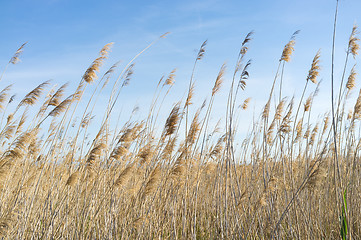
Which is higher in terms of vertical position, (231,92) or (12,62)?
(12,62)

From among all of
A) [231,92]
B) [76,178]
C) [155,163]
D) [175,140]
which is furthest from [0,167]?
[231,92]

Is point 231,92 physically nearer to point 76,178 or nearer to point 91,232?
point 76,178

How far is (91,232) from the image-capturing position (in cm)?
324

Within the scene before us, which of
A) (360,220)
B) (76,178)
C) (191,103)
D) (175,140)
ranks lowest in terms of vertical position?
(360,220)

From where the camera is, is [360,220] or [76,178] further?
[360,220]

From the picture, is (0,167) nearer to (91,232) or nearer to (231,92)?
(91,232)

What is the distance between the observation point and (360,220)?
3350 mm

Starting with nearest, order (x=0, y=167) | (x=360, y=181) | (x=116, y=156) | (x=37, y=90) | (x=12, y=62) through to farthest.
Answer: (x=116, y=156), (x=0, y=167), (x=37, y=90), (x=360, y=181), (x=12, y=62)

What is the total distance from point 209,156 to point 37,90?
237 centimetres

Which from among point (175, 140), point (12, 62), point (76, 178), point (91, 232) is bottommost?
point (91, 232)

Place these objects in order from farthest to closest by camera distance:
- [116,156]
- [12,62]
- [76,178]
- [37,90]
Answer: [12,62] → [37,90] → [76,178] → [116,156]

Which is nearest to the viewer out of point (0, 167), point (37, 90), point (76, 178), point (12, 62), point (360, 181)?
point (76, 178)

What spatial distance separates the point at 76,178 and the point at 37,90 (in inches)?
54.4

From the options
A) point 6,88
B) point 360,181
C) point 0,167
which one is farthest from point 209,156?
point 6,88
